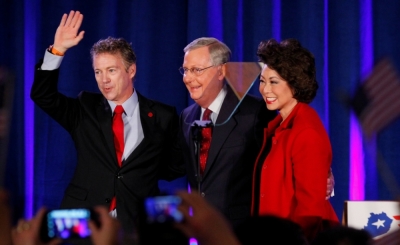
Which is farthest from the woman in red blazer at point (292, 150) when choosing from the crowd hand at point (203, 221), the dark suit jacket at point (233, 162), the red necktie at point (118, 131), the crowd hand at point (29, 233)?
the crowd hand at point (203, 221)

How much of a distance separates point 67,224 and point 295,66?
1578mm

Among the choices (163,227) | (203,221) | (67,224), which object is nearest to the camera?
(203,221)

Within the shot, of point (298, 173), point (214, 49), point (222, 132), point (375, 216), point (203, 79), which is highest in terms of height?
point (214, 49)

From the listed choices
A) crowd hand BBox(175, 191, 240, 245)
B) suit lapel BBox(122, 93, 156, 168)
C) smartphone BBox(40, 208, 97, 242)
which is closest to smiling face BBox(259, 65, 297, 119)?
suit lapel BBox(122, 93, 156, 168)

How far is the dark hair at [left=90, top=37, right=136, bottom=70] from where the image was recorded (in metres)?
3.21

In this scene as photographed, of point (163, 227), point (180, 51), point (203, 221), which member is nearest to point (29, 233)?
point (163, 227)

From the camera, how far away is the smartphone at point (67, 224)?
4.15 feet

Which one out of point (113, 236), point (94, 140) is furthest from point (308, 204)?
point (113, 236)

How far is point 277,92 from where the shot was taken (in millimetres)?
2758

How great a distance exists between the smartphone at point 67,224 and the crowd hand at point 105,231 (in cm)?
9

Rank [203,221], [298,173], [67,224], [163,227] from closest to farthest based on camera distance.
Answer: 1. [203,221]
2. [163,227]
3. [67,224]
4. [298,173]

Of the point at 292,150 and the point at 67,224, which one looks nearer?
the point at 67,224

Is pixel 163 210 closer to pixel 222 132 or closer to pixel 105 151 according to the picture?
pixel 222 132

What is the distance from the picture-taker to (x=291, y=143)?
263cm
